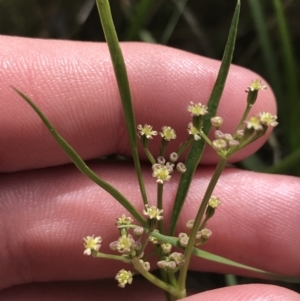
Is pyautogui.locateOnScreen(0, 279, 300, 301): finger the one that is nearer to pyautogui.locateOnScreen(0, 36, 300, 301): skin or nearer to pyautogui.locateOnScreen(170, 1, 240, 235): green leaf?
pyautogui.locateOnScreen(0, 36, 300, 301): skin

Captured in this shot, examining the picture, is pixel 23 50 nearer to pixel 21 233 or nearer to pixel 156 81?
pixel 156 81

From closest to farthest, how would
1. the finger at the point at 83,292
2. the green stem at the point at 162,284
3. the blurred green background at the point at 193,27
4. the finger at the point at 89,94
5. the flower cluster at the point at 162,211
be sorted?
the flower cluster at the point at 162,211 → the green stem at the point at 162,284 → the finger at the point at 89,94 → the finger at the point at 83,292 → the blurred green background at the point at 193,27

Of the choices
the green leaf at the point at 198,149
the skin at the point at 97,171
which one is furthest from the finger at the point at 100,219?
the green leaf at the point at 198,149

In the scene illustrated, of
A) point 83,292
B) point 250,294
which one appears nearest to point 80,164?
point 250,294

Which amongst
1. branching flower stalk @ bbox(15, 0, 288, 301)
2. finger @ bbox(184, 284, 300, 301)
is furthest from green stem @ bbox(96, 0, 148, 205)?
finger @ bbox(184, 284, 300, 301)

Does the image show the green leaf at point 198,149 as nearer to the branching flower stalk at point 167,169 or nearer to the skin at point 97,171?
the branching flower stalk at point 167,169

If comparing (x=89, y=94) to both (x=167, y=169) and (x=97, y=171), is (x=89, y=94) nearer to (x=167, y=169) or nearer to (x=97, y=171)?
(x=97, y=171)

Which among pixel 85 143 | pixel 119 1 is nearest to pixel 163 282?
pixel 85 143
